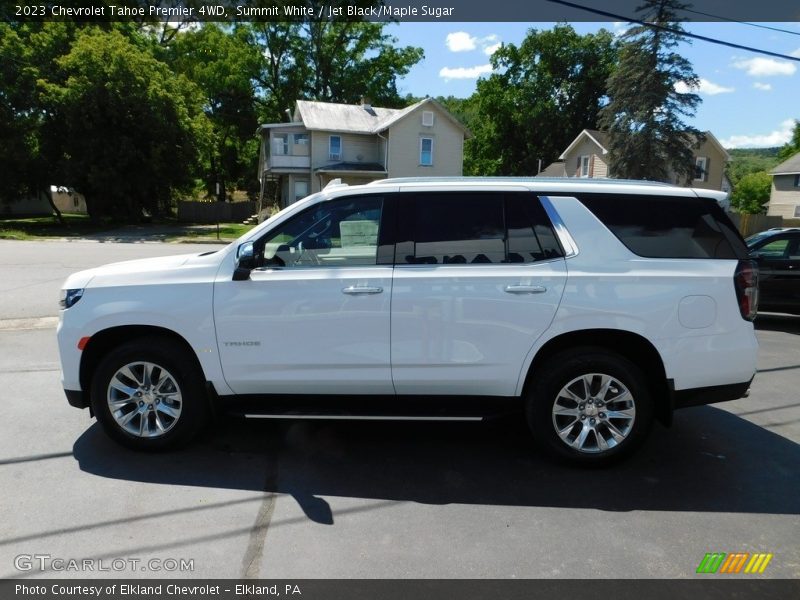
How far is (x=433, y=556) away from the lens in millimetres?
3176

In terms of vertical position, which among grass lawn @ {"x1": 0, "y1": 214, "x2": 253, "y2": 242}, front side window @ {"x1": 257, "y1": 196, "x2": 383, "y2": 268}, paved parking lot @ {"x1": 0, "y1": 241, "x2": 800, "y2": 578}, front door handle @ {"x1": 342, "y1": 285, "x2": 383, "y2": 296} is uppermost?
front side window @ {"x1": 257, "y1": 196, "x2": 383, "y2": 268}

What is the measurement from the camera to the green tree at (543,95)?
52062 millimetres

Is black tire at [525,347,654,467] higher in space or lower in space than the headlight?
lower

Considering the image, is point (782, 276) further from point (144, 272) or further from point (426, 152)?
point (426, 152)

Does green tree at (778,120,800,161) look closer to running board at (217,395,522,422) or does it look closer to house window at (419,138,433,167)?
house window at (419,138,433,167)

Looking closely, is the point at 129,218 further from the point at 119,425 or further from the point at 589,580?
the point at 589,580

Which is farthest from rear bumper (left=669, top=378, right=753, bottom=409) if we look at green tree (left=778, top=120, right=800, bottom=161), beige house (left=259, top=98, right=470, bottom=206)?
green tree (left=778, top=120, right=800, bottom=161)

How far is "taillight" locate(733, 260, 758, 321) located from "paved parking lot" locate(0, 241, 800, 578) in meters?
1.19

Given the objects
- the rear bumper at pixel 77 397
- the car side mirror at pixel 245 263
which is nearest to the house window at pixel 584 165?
the car side mirror at pixel 245 263

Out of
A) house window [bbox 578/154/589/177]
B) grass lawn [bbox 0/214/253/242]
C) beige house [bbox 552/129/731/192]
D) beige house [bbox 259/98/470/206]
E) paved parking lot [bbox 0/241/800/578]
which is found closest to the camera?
paved parking lot [bbox 0/241/800/578]

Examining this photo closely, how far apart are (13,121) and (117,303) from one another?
1362 inches

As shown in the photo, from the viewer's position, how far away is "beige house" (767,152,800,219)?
144 feet

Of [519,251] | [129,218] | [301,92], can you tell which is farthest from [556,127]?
[519,251]

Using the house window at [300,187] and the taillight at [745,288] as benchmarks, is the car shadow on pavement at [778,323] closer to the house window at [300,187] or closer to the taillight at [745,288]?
the taillight at [745,288]
